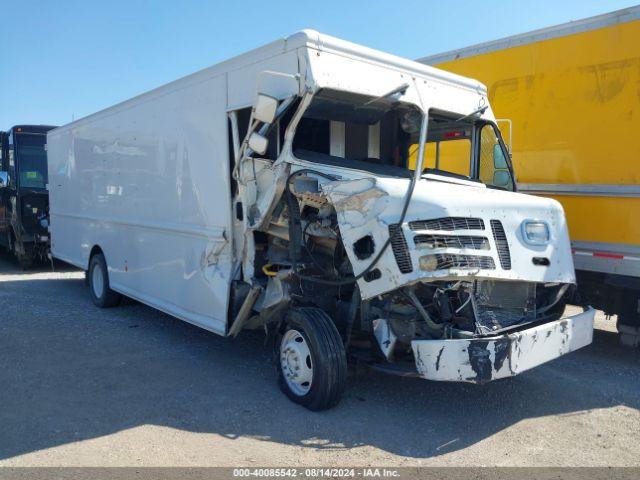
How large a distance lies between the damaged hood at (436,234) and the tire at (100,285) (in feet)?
17.6

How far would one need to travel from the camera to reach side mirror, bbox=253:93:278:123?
15.3ft

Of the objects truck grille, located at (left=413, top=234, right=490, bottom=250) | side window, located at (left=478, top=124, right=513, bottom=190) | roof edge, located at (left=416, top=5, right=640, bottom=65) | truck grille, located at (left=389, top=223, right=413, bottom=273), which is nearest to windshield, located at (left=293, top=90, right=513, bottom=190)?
side window, located at (left=478, top=124, right=513, bottom=190)

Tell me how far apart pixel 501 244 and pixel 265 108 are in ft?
7.09

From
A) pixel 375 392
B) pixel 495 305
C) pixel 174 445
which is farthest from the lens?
pixel 375 392

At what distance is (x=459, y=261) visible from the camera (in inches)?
158

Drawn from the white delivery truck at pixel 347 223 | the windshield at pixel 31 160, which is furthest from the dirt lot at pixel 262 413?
the windshield at pixel 31 160

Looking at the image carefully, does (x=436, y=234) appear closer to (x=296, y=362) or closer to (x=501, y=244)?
(x=501, y=244)

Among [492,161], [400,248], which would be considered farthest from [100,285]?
[400,248]

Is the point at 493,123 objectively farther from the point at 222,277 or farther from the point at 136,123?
the point at 136,123

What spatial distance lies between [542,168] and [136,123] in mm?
5074

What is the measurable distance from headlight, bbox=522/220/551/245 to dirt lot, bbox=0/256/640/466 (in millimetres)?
1457

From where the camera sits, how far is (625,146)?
5.96 metres

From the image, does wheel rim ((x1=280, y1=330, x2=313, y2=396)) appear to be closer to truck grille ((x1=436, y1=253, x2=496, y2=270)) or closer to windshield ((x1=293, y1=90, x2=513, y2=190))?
truck grille ((x1=436, y1=253, x2=496, y2=270))

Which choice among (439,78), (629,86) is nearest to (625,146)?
(629,86)
